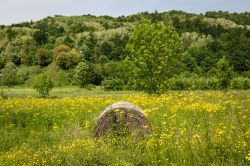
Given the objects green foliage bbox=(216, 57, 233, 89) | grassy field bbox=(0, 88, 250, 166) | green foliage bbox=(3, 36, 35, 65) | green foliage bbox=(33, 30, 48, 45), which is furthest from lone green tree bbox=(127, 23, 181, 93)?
green foliage bbox=(33, 30, 48, 45)

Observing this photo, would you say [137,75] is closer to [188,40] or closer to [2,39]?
[188,40]

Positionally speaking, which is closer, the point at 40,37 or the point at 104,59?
the point at 104,59

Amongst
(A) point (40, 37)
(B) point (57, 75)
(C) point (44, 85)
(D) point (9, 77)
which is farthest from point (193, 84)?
(A) point (40, 37)

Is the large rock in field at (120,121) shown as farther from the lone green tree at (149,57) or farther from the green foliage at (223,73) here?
the green foliage at (223,73)

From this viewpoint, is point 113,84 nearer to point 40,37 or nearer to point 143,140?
point 40,37

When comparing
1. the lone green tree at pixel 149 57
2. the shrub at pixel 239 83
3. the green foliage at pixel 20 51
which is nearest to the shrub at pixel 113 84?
the shrub at pixel 239 83

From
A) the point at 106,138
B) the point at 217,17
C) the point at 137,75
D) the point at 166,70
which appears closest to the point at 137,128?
the point at 106,138

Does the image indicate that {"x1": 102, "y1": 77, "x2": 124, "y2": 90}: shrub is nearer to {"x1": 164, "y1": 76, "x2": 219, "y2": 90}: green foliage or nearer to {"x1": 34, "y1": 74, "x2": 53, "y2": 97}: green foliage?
{"x1": 164, "y1": 76, "x2": 219, "y2": 90}: green foliage

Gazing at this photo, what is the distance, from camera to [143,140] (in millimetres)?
10898

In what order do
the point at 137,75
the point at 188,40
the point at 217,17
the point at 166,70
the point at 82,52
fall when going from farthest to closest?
the point at 217,17
the point at 188,40
the point at 82,52
the point at 166,70
the point at 137,75

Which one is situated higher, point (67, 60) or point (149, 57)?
point (149, 57)

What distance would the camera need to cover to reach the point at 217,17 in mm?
170375

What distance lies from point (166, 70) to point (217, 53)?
6102 cm

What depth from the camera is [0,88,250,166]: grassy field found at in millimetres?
8945
